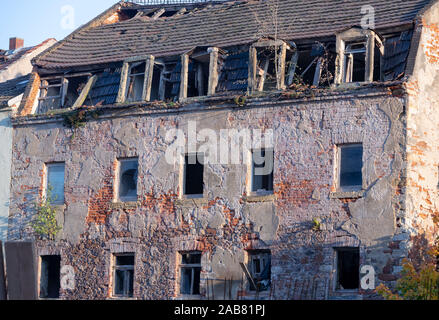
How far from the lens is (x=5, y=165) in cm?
2517

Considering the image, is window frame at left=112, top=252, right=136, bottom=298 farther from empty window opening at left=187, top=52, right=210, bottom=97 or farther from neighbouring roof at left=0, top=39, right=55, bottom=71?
neighbouring roof at left=0, top=39, right=55, bottom=71

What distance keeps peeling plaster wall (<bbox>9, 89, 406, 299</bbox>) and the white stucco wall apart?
246mm

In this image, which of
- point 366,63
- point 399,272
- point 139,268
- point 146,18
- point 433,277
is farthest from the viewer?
point 146,18

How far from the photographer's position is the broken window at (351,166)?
2081 cm

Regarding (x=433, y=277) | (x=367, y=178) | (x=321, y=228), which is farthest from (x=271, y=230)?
(x=433, y=277)

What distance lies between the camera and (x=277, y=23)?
23750mm

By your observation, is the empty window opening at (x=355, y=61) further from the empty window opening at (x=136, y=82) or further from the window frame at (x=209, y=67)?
the empty window opening at (x=136, y=82)

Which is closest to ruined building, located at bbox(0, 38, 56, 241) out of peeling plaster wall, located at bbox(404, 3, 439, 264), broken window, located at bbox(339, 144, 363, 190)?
broken window, located at bbox(339, 144, 363, 190)

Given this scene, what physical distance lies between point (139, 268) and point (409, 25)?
9.36 m

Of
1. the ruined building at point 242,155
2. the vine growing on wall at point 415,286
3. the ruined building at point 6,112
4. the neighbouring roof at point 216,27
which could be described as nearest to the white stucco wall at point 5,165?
the ruined building at point 6,112

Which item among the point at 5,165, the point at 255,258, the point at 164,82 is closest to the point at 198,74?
the point at 164,82

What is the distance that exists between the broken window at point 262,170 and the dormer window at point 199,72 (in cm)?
229

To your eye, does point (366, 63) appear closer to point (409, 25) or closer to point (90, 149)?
point (409, 25)

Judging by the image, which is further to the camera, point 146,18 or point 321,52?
point 146,18
